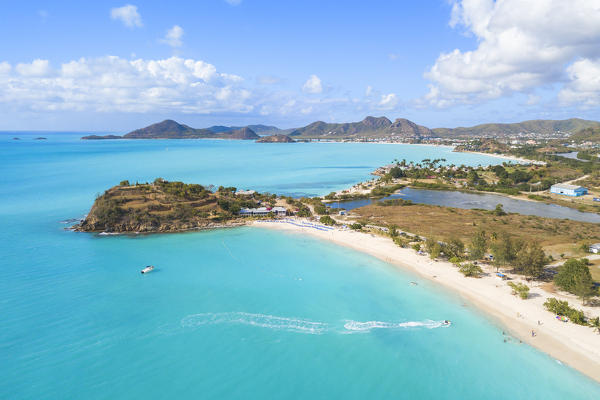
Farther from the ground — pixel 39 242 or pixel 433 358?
pixel 39 242

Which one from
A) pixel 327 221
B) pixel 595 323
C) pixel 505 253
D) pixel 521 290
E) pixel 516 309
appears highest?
pixel 505 253

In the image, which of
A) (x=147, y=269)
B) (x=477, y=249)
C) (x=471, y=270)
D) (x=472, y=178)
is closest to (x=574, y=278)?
(x=471, y=270)

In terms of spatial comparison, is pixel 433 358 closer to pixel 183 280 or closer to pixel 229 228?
pixel 183 280

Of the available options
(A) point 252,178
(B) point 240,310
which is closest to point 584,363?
(B) point 240,310

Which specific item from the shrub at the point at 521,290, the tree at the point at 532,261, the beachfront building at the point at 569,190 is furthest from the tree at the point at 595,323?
the beachfront building at the point at 569,190

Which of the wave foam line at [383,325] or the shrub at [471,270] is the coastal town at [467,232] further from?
the wave foam line at [383,325]

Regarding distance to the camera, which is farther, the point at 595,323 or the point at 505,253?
the point at 505,253

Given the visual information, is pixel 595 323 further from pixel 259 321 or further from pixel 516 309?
pixel 259 321
